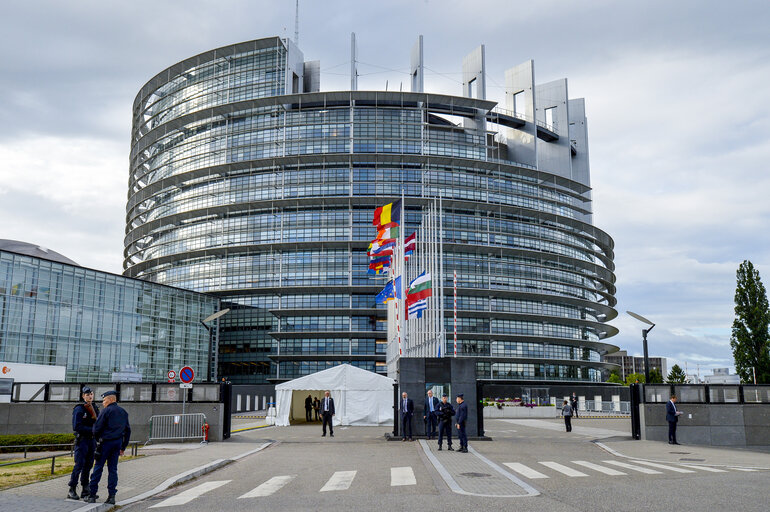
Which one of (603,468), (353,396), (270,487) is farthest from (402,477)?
(353,396)

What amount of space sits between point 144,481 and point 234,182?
250 feet

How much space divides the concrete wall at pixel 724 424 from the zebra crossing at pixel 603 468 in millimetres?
9652

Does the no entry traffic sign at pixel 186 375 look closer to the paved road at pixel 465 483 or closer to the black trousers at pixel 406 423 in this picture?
the paved road at pixel 465 483

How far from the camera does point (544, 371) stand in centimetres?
8631

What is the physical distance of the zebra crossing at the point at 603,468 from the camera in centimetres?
1556

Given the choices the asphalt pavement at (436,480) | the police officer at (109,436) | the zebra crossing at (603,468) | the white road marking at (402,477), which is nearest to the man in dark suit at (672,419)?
the asphalt pavement at (436,480)

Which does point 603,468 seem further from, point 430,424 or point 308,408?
point 308,408

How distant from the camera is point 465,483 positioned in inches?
535

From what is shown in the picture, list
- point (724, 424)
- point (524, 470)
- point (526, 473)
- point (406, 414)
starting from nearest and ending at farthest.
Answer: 1. point (526, 473)
2. point (524, 470)
3. point (406, 414)
4. point (724, 424)

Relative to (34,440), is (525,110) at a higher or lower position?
higher

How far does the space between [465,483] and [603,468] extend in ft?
16.9

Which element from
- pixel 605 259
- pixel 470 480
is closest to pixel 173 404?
pixel 470 480

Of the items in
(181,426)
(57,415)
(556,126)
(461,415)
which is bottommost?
(181,426)

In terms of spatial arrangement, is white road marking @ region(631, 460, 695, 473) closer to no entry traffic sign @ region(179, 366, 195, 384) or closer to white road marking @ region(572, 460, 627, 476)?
white road marking @ region(572, 460, 627, 476)
